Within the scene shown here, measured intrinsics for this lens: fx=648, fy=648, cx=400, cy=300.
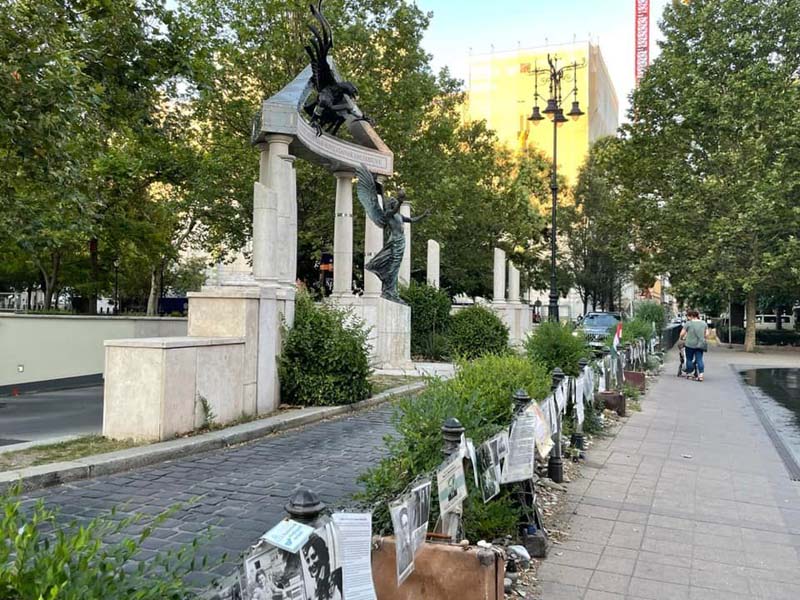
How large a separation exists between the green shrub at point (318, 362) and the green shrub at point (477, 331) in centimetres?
775

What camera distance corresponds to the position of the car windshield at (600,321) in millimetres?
27884

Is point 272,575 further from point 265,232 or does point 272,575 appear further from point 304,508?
point 265,232

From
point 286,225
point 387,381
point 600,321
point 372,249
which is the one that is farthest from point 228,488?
point 600,321

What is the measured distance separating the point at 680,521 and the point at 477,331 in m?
12.2

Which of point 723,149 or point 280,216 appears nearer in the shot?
point 280,216

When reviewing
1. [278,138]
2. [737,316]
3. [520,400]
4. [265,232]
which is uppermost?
[278,138]

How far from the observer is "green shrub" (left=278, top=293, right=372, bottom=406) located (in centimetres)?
976

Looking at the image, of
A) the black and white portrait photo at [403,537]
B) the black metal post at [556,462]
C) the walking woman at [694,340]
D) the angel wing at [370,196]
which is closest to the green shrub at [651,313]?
the walking woman at [694,340]

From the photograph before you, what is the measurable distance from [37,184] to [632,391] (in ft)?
38.3

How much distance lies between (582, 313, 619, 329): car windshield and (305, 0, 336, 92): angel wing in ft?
54.9

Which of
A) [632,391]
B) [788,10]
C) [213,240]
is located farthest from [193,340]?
[788,10]

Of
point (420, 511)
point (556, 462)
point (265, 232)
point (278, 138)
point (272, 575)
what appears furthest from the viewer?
point (278, 138)

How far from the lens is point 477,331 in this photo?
1794cm

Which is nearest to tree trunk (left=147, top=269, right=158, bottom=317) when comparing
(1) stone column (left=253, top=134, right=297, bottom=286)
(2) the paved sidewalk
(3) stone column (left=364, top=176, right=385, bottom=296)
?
(3) stone column (left=364, top=176, right=385, bottom=296)
